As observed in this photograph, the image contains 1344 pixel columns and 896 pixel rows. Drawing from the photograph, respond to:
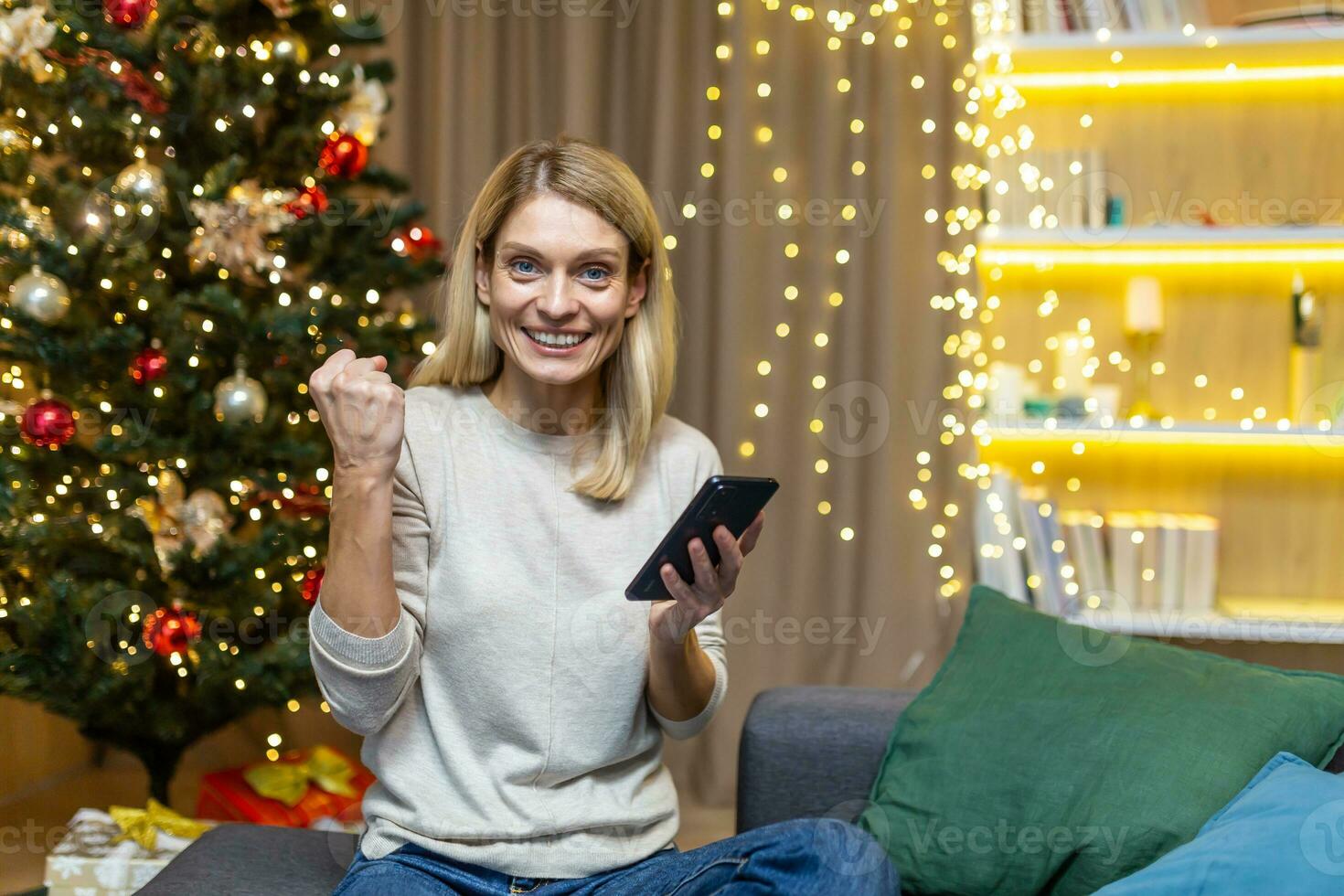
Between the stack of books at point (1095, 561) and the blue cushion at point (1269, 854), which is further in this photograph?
the stack of books at point (1095, 561)

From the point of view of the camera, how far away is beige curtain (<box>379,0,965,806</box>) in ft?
9.34

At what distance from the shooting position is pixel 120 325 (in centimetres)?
210

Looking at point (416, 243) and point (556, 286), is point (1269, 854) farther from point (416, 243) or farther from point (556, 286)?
point (416, 243)

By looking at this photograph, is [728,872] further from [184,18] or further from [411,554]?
[184,18]

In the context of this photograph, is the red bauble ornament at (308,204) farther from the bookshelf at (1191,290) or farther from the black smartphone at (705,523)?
the bookshelf at (1191,290)

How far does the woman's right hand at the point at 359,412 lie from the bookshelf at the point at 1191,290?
5.52 feet

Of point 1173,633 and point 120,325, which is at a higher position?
point 120,325

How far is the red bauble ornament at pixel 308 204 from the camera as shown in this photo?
218 centimetres

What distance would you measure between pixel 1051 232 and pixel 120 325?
73.1 inches

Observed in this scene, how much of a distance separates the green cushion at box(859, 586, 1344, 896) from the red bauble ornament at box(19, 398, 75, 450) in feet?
4.84

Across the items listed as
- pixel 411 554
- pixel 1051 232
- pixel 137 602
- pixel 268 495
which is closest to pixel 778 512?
pixel 1051 232

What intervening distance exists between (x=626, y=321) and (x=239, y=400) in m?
0.90

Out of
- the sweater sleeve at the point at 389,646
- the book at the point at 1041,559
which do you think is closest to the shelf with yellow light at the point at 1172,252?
the book at the point at 1041,559

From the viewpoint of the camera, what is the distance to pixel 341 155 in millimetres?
2246
